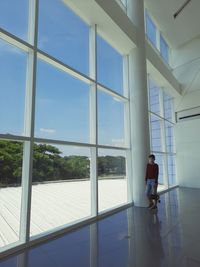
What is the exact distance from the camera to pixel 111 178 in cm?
606

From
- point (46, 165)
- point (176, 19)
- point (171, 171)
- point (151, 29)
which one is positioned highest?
point (176, 19)

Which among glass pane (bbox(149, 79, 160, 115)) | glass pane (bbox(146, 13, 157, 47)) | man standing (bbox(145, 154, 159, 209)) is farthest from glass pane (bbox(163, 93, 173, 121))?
man standing (bbox(145, 154, 159, 209))

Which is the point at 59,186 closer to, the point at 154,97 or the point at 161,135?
the point at 161,135

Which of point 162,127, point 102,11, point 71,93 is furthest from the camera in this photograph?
point 162,127

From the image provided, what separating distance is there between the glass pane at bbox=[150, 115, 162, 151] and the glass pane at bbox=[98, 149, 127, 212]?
3.20 meters

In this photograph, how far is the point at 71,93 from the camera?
496 cm

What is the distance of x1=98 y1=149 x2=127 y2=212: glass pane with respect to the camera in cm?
559

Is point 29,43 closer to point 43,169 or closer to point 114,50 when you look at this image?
point 43,169

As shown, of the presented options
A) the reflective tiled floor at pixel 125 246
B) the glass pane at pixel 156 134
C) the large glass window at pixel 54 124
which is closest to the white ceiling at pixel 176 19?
the large glass window at pixel 54 124

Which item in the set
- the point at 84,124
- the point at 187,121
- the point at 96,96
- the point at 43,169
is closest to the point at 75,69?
Result: the point at 96,96

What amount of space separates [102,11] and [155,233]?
200 inches

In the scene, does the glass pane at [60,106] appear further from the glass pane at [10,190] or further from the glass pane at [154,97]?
the glass pane at [154,97]

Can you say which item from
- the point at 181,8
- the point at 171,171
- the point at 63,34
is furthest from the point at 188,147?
the point at 63,34

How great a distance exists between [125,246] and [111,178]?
279 centimetres
